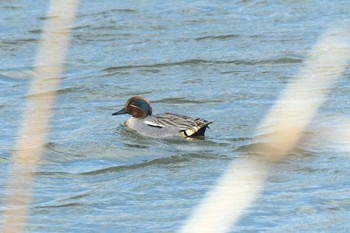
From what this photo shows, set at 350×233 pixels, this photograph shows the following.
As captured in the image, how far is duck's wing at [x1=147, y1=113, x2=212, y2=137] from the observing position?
9.44 metres

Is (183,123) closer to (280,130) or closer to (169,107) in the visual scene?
(280,130)

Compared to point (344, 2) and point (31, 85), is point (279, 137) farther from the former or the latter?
point (344, 2)

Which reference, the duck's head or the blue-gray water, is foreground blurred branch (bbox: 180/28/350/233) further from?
the duck's head

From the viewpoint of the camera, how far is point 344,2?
666 inches

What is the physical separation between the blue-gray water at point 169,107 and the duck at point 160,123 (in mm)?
118

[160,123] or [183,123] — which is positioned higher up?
[160,123]

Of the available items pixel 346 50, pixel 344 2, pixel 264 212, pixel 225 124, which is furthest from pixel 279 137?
pixel 344 2

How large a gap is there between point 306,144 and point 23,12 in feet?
30.1

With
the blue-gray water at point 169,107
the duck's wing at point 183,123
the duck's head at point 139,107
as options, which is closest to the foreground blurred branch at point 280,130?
the blue-gray water at point 169,107

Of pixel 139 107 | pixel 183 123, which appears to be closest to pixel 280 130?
pixel 183 123

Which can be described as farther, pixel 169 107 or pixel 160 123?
pixel 169 107

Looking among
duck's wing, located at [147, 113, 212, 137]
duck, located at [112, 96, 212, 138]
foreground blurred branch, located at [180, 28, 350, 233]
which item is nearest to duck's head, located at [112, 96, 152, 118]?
duck, located at [112, 96, 212, 138]

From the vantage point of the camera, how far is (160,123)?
9.83m

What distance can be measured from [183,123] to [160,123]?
1.09 feet
